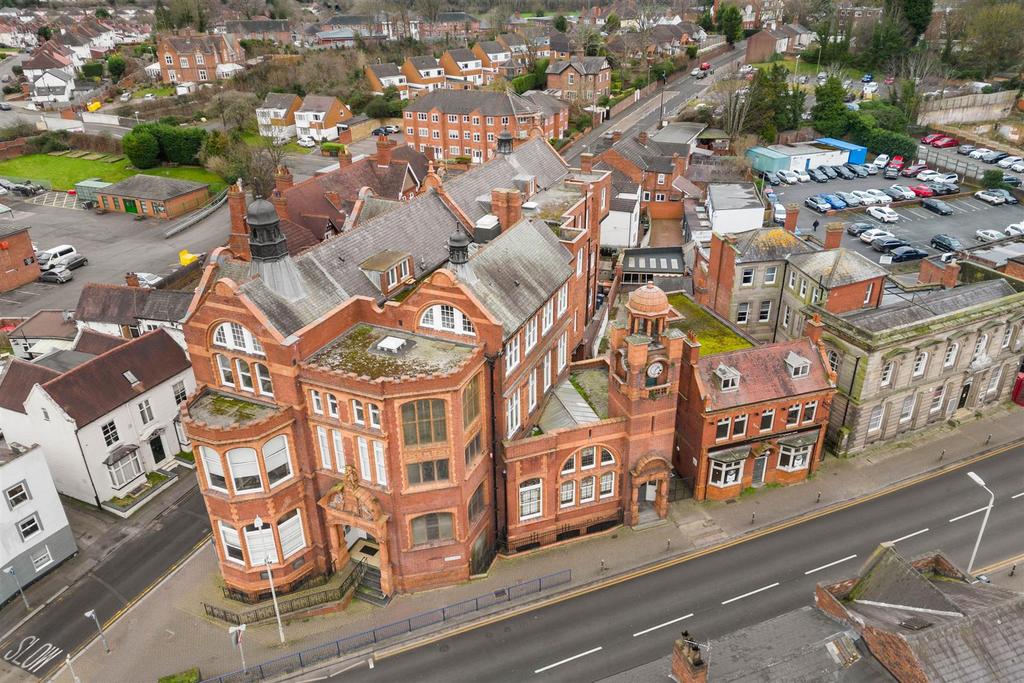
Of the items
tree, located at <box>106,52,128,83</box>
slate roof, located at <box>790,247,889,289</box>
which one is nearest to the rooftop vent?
slate roof, located at <box>790,247,889,289</box>

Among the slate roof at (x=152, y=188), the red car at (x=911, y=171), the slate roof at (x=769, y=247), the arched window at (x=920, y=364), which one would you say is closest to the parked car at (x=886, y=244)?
the slate roof at (x=769, y=247)

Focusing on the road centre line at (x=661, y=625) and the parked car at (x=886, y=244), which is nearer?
the road centre line at (x=661, y=625)

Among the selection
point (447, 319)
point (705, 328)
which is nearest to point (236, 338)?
point (447, 319)

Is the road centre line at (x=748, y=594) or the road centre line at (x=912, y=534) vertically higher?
the road centre line at (x=912, y=534)

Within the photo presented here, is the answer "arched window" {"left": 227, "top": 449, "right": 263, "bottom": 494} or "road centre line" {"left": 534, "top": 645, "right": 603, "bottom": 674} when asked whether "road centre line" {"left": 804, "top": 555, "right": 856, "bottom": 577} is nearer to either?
"road centre line" {"left": 534, "top": 645, "right": 603, "bottom": 674}

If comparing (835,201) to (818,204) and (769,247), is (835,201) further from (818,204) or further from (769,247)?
(769,247)

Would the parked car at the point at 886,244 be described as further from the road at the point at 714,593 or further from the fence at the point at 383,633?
the fence at the point at 383,633
